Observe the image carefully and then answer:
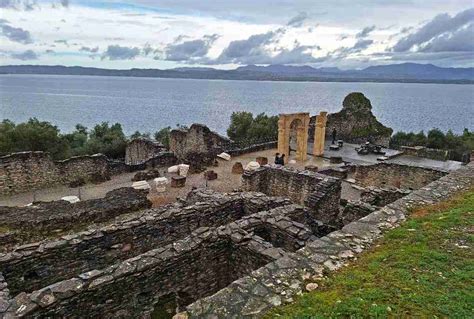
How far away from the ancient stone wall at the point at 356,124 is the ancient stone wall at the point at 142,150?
45.0 ft

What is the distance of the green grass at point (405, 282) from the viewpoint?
4.48m

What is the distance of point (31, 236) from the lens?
38.2 ft

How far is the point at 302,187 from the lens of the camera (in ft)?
44.1

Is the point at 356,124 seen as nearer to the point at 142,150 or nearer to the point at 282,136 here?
the point at 282,136

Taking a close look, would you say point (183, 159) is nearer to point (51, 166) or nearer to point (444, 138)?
point (51, 166)

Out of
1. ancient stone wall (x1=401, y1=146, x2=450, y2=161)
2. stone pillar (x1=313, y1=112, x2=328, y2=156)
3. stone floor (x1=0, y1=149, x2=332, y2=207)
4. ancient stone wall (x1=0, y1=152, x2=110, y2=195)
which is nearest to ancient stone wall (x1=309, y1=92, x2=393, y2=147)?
stone pillar (x1=313, y1=112, x2=328, y2=156)

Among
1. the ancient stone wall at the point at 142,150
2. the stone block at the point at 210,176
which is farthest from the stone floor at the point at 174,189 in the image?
the ancient stone wall at the point at 142,150

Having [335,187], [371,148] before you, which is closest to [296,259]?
[335,187]

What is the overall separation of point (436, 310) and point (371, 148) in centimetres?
2421

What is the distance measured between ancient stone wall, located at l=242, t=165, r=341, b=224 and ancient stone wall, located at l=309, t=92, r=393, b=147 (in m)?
→ 17.4

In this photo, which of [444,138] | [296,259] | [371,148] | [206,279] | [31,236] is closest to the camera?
[296,259]

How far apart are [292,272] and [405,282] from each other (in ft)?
5.23

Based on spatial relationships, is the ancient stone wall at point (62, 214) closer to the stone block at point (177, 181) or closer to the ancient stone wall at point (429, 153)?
the stone block at point (177, 181)

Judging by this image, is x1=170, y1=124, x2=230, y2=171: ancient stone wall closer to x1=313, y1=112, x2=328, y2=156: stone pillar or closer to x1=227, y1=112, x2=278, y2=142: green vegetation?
x1=313, y1=112, x2=328, y2=156: stone pillar
